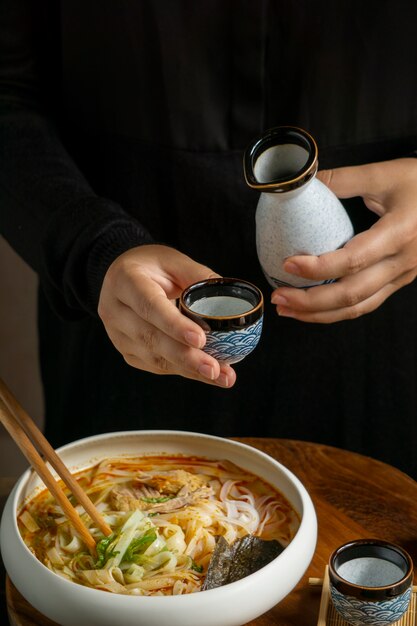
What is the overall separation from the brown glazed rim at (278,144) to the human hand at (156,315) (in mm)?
183

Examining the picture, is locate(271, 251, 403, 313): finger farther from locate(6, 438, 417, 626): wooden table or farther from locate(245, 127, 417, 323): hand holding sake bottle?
locate(6, 438, 417, 626): wooden table

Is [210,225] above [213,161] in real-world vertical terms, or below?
below

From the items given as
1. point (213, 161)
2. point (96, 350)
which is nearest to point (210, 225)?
point (213, 161)

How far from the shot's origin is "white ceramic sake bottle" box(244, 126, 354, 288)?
4.38 feet

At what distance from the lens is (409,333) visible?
6.25 feet

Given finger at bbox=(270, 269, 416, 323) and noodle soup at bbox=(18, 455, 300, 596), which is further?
finger at bbox=(270, 269, 416, 323)

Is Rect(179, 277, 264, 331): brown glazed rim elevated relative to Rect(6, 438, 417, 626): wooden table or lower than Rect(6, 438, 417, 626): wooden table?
elevated

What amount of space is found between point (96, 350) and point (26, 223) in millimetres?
369

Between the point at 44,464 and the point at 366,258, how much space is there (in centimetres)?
62

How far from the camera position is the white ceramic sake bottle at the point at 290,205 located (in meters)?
1.33

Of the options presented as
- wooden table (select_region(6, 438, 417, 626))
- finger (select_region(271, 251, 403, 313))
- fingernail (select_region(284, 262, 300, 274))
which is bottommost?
wooden table (select_region(6, 438, 417, 626))

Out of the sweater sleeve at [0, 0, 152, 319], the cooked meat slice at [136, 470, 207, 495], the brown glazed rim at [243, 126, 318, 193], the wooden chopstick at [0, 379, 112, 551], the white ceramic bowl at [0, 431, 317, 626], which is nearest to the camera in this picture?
the white ceramic bowl at [0, 431, 317, 626]

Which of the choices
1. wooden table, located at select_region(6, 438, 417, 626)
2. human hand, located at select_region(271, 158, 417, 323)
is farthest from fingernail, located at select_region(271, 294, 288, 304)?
wooden table, located at select_region(6, 438, 417, 626)

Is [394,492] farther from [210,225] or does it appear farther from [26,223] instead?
[26,223]
